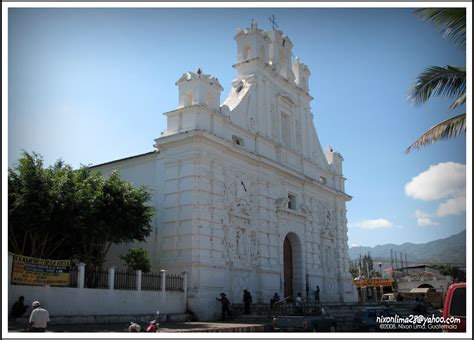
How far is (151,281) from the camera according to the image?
70.1 ft

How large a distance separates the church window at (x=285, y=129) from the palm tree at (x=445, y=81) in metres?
17.4

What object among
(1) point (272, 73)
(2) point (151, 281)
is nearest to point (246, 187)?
(2) point (151, 281)

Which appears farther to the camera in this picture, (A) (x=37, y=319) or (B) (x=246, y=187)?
(B) (x=246, y=187)

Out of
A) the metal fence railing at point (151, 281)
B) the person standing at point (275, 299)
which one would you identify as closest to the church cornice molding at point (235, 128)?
the metal fence railing at point (151, 281)

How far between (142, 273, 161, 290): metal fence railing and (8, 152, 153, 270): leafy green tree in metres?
1.91

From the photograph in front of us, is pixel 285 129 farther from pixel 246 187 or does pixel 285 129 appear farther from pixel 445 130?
pixel 445 130

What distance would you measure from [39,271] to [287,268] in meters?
16.7

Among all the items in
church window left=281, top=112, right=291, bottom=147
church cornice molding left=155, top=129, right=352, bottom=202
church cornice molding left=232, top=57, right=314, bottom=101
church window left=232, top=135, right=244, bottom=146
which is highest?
church cornice molding left=232, top=57, right=314, bottom=101

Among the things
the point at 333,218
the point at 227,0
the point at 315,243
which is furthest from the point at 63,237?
the point at 333,218

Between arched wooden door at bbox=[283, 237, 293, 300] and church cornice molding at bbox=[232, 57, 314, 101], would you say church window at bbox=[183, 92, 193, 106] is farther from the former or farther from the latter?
arched wooden door at bbox=[283, 237, 293, 300]

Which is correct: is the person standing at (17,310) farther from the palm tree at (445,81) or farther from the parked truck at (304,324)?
the palm tree at (445,81)

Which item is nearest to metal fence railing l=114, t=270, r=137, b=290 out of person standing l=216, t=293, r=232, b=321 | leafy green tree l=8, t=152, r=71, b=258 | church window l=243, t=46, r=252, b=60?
leafy green tree l=8, t=152, r=71, b=258

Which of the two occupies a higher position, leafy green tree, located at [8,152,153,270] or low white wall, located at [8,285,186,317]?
leafy green tree, located at [8,152,153,270]

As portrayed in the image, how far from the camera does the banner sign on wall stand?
53.8ft
